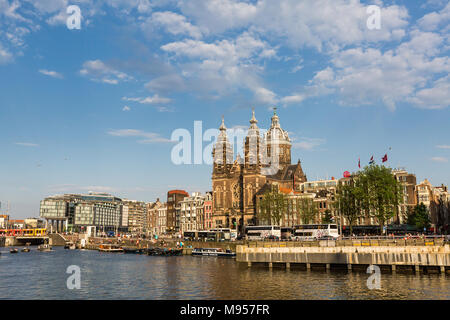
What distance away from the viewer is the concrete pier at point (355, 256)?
62.8m

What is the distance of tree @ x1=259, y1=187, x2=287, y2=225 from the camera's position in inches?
5084

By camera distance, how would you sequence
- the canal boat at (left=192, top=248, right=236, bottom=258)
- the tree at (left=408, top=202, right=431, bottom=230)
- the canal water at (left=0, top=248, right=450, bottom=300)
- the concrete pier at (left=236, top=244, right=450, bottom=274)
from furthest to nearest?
1. the canal boat at (left=192, top=248, right=236, bottom=258)
2. the tree at (left=408, top=202, right=431, bottom=230)
3. the concrete pier at (left=236, top=244, right=450, bottom=274)
4. the canal water at (left=0, top=248, right=450, bottom=300)

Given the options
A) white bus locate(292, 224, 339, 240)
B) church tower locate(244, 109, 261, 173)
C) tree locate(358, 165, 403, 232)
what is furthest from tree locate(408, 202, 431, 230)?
church tower locate(244, 109, 261, 173)

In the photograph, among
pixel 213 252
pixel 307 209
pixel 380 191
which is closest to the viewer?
pixel 380 191

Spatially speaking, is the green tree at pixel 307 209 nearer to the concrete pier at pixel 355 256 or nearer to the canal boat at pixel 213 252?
the canal boat at pixel 213 252

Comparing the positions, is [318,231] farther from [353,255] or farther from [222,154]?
[222,154]

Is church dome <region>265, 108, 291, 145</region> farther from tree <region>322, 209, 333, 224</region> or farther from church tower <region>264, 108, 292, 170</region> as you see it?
tree <region>322, 209, 333, 224</region>

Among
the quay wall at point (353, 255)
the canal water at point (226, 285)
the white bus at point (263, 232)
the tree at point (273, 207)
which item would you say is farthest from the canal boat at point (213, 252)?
the canal water at point (226, 285)

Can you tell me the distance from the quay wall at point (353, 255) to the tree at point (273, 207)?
48.5m

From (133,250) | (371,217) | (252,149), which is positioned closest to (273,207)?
(371,217)

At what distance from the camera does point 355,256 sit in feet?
224

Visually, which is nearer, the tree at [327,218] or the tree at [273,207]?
the tree at [327,218]

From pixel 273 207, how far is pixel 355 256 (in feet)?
203

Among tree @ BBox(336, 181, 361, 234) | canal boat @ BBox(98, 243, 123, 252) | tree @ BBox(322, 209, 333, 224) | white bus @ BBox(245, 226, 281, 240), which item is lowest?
canal boat @ BBox(98, 243, 123, 252)
